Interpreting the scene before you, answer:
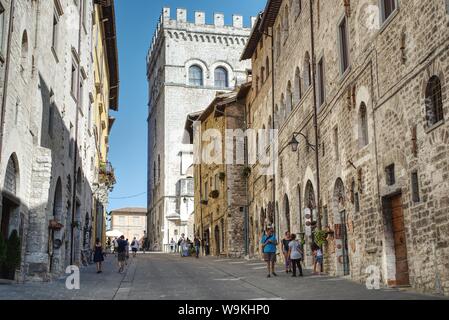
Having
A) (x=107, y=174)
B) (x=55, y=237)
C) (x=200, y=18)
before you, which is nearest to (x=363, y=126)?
(x=55, y=237)

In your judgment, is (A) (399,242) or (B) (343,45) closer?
(A) (399,242)

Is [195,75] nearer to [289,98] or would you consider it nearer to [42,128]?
[289,98]

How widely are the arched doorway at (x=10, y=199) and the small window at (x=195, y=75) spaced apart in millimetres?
47470

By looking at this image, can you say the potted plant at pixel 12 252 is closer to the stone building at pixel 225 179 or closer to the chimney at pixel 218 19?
the stone building at pixel 225 179

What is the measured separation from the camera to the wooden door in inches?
543

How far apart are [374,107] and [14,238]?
30.8 feet

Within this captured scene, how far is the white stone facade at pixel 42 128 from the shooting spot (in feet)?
45.6

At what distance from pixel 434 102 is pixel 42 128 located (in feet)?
35.2

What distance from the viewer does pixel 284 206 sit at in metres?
26.0

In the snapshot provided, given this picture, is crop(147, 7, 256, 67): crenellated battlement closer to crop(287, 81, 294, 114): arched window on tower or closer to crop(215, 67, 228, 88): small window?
crop(215, 67, 228, 88): small window

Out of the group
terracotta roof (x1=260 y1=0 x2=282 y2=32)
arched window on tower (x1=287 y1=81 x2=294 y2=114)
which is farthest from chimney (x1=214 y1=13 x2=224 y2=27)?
arched window on tower (x1=287 y1=81 x2=294 y2=114)

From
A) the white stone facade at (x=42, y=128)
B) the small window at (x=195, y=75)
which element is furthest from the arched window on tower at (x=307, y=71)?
the small window at (x=195, y=75)

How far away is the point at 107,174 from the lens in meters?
41.8

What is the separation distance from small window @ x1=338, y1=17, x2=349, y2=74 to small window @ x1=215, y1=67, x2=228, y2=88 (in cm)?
4378
